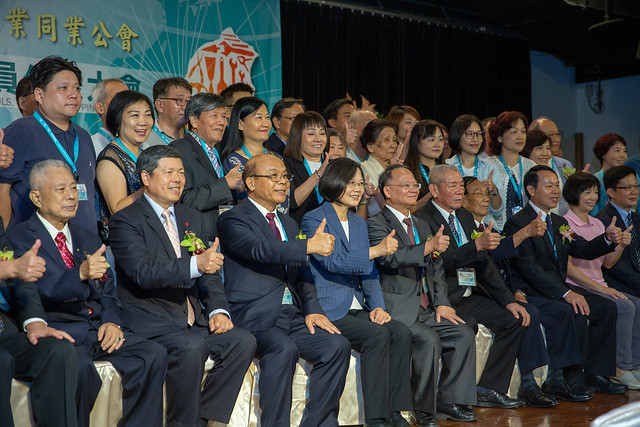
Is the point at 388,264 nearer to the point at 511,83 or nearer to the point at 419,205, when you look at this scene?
the point at 419,205

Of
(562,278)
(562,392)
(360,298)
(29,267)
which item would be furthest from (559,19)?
(29,267)

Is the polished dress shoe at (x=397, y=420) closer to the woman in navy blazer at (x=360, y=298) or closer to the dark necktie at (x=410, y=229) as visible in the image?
the woman in navy blazer at (x=360, y=298)

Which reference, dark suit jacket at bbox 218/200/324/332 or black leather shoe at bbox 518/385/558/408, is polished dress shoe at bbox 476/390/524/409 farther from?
dark suit jacket at bbox 218/200/324/332

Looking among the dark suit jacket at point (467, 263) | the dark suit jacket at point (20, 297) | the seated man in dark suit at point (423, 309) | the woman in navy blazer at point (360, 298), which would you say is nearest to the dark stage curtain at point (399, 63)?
the dark suit jacket at point (467, 263)

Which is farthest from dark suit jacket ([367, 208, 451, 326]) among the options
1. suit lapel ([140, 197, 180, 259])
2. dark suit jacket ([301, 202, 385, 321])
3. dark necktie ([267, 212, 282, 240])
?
suit lapel ([140, 197, 180, 259])

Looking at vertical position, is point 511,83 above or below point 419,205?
above

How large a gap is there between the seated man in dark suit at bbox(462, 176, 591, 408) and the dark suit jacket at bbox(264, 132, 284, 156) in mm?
1389

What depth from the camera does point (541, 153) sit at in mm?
6703

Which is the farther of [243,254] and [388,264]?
[388,264]

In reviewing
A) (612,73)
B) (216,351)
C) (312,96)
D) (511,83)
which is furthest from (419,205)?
(612,73)

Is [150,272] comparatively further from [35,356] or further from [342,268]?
[342,268]

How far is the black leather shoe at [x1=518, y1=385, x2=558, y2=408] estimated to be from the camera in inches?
201

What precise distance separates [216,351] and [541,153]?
393 centimetres

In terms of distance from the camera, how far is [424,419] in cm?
455
